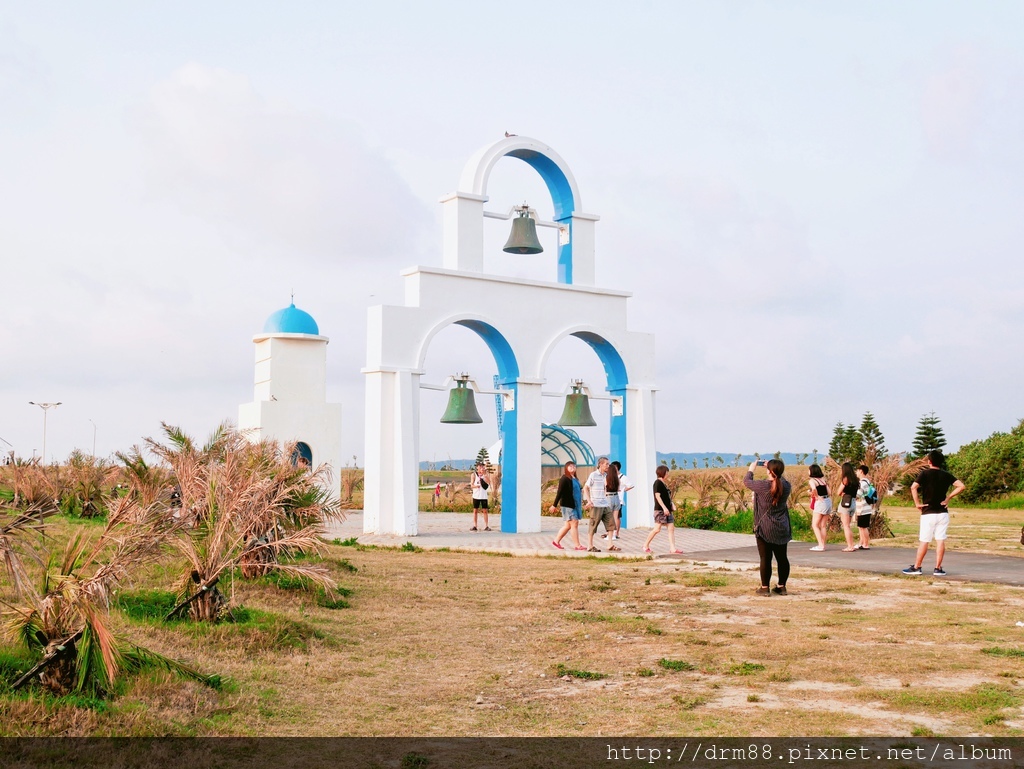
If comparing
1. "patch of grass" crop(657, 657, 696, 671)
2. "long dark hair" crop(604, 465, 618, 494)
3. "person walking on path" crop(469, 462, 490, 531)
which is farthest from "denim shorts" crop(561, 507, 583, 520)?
"patch of grass" crop(657, 657, 696, 671)

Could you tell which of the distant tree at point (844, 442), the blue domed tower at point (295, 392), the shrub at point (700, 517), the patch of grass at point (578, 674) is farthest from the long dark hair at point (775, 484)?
the distant tree at point (844, 442)

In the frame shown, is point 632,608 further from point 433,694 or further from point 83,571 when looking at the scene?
point 83,571

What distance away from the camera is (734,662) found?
8.05 metres

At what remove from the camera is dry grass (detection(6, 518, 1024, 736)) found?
6.21m

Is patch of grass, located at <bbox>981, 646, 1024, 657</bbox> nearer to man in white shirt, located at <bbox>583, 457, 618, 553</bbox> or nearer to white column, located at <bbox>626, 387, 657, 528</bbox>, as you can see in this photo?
man in white shirt, located at <bbox>583, 457, 618, 553</bbox>

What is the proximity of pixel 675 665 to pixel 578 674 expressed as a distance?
80 centimetres

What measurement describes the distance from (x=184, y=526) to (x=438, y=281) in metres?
12.9

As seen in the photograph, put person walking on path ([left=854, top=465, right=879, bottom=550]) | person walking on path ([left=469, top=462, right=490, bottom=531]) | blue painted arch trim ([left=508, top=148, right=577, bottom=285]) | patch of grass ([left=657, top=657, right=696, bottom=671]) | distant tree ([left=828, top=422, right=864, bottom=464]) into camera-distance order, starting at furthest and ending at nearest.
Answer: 1. distant tree ([left=828, top=422, right=864, bottom=464])
2. blue painted arch trim ([left=508, top=148, right=577, bottom=285])
3. person walking on path ([left=469, top=462, right=490, bottom=531])
4. person walking on path ([left=854, top=465, right=879, bottom=550])
5. patch of grass ([left=657, top=657, right=696, bottom=671])

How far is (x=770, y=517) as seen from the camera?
11.3 metres

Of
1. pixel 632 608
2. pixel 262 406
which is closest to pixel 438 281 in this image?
pixel 262 406

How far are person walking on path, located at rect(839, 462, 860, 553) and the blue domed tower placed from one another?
1460 cm

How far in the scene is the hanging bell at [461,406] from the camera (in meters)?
21.8

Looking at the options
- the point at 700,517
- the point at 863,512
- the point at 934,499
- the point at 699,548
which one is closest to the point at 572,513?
the point at 699,548

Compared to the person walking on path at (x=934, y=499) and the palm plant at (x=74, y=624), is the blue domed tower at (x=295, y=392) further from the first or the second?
the palm plant at (x=74, y=624)
